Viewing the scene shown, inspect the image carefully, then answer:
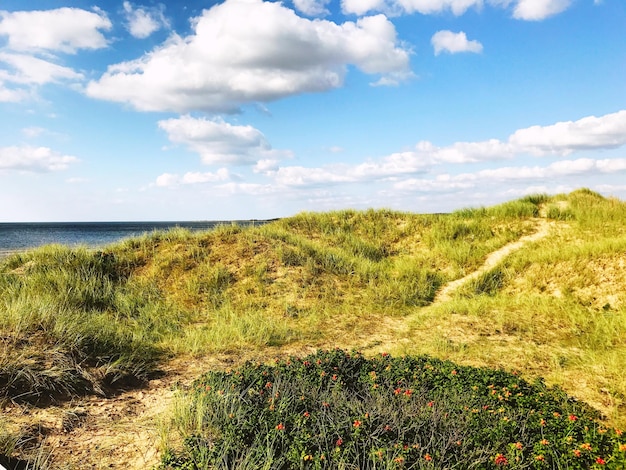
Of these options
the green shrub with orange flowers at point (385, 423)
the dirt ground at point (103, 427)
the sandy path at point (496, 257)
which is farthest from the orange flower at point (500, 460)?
the sandy path at point (496, 257)

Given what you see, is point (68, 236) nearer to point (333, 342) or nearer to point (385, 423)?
point (333, 342)

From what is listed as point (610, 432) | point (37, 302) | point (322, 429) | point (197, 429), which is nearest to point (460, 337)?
point (610, 432)

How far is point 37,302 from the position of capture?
7711mm

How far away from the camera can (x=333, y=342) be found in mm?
8875

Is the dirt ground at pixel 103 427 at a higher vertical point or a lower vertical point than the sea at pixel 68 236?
lower

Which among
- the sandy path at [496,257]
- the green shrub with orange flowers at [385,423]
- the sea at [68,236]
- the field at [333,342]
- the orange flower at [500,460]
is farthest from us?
the sea at [68,236]

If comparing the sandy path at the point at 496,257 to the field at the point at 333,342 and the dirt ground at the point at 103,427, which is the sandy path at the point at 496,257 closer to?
the field at the point at 333,342

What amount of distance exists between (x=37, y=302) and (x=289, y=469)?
620cm

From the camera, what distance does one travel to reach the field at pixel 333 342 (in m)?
4.22

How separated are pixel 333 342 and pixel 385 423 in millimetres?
4497

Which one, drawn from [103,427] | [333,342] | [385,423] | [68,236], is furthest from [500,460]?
[68,236]

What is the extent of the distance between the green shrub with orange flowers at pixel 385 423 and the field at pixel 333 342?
3 centimetres

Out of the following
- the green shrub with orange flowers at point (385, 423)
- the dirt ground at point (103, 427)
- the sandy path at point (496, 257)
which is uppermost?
the sandy path at point (496, 257)

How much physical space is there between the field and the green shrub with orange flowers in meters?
0.03
